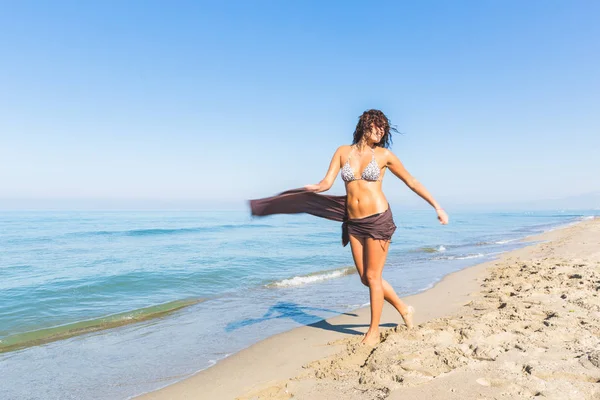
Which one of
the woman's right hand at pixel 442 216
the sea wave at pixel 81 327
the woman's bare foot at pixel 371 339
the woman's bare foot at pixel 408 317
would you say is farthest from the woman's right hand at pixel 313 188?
the sea wave at pixel 81 327

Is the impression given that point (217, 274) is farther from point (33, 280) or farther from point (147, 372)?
point (147, 372)

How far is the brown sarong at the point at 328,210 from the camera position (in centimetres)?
398

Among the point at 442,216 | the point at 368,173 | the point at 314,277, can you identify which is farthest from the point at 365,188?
the point at 314,277

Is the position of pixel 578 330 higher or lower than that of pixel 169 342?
higher

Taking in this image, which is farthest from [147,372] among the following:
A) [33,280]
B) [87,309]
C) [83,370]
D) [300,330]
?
[33,280]

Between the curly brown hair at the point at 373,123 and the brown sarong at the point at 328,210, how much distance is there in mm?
713

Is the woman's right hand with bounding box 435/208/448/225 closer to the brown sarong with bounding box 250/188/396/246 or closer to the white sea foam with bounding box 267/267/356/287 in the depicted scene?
the brown sarong with bounding box 250/188/396/246

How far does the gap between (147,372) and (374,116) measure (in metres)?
3.66

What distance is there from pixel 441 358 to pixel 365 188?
170 cm

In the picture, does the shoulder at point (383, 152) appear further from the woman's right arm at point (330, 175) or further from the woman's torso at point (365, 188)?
the woman's right arm at point (330, 175)

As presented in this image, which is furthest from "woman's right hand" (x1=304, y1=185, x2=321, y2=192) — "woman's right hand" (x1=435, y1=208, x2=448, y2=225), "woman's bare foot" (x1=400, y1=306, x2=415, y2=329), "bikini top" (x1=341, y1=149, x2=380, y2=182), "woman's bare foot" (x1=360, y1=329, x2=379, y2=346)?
"woman's bare foot" (x1=400, y1=306, x2=415, y2=329)

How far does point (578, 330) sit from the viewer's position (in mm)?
3760

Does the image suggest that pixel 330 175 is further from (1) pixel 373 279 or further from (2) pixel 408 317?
(2) pixel 408 317

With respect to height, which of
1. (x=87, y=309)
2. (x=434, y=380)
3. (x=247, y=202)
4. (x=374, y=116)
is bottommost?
(x=87, y=309)
